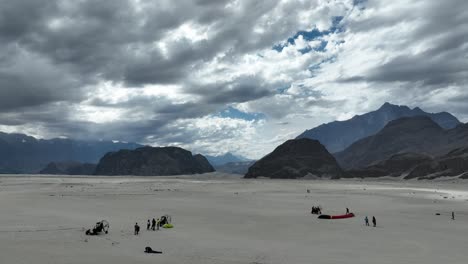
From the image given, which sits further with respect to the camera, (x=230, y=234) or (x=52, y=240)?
(x=230, y=234)

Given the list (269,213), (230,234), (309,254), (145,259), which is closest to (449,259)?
(309,254)

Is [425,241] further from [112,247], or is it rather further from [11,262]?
[11,262]

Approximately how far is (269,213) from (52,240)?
30.1 meters

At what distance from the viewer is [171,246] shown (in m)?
31.7

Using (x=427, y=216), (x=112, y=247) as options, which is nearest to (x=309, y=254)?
(x=112, y=247)

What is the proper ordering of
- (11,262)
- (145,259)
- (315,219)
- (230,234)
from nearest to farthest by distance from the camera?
(11,262) < (145,259) < (230,234) < (315,219)

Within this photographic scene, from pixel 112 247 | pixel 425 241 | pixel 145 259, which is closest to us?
pixel 145 259

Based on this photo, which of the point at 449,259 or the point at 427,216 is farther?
the point at 427,216

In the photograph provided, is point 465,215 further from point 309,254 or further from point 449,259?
point 309,254

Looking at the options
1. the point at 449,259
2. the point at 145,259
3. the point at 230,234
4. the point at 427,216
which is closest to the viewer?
the point at 145,259

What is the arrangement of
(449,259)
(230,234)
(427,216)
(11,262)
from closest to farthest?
(11,262) < (449,259) < (230,234) < (427,216)

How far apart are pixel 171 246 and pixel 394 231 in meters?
23.0

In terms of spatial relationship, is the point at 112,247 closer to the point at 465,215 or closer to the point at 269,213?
the point at 269,213

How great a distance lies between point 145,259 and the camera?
26344 mm
